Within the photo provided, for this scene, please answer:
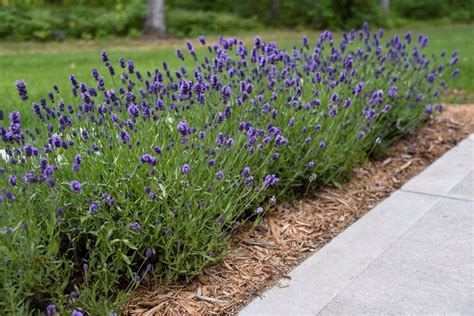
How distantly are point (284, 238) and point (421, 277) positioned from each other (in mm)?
898

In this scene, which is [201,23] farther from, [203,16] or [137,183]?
[137,183]

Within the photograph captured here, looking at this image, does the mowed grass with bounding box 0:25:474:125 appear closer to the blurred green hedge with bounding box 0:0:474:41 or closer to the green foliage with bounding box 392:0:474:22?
the blurred green hedge with bounding box 0:0:474:41

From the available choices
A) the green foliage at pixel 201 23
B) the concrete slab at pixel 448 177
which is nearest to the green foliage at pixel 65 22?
the green foliage at pixel 201 23

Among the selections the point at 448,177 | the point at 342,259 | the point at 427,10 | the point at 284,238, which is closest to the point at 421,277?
the point at 342,259

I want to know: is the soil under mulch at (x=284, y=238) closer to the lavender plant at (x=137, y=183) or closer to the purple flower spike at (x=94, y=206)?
the lavender plant at (x=137, y=183)

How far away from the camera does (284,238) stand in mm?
3773

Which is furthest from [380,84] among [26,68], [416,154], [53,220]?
[26,68]

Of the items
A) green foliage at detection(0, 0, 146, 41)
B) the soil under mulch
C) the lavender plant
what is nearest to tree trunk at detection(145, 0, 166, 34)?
green foliage at detection(0, 0, 146, 41)

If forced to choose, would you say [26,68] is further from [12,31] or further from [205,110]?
[205,110]

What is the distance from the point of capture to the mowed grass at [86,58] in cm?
764

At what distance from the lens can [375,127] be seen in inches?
191

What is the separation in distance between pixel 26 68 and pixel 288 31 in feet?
29.5

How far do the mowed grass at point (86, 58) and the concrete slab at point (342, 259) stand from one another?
3.55 meters

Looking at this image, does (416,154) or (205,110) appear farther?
(416,154)
